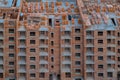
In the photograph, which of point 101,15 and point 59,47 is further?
point 101,15

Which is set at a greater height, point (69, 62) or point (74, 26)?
point (74, 26)

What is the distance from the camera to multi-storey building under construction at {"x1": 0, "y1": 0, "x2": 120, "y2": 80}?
325ft

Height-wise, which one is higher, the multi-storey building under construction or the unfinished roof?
the unfinished roof

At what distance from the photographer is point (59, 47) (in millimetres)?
100562

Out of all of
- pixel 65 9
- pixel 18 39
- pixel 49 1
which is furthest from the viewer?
pixel 49 1

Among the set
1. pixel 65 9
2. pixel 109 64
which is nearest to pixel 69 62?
pixel 109 64

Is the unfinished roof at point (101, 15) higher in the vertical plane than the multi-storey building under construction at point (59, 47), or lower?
higher

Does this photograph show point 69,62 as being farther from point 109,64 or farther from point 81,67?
point 109,64

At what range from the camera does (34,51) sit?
3917 inches

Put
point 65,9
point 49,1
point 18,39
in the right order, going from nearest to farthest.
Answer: point 18,39 < point 65,9 < point 49,1

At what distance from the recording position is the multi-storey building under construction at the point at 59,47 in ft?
→ 325

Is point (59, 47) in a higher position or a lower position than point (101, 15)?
lower

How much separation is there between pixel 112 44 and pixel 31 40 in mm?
20234

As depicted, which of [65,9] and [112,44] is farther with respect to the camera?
[65,9]
